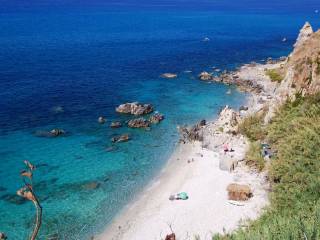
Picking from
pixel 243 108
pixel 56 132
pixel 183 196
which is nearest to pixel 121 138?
pixel 56 132

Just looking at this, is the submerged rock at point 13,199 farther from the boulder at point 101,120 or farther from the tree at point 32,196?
the tree at point 32,196

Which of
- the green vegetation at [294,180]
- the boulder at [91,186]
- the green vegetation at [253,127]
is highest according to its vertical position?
the green vegetation at [294,180]

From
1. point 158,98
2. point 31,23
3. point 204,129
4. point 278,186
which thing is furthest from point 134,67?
point 31,23

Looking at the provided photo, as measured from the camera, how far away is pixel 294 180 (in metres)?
30.9

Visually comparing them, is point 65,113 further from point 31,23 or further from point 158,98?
point 31,23

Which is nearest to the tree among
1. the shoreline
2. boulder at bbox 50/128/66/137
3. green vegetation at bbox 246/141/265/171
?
the shoreline

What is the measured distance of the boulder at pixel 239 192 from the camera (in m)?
37.2

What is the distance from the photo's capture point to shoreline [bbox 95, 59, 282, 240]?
3434cm

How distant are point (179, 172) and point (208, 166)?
375 cm

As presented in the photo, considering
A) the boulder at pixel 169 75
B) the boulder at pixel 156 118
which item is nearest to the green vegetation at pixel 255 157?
the boulder at pixel 156 118

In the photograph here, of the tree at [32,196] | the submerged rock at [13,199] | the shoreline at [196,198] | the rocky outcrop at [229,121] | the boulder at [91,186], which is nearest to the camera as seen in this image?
the tree at [32,196]

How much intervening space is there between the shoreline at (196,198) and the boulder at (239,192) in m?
0.61

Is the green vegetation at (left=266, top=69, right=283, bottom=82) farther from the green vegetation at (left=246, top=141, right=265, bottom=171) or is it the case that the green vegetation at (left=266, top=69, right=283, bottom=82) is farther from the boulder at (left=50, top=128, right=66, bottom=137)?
the boulder at (left=50, top=128, right=66, bottom=137)

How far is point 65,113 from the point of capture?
210 ft
